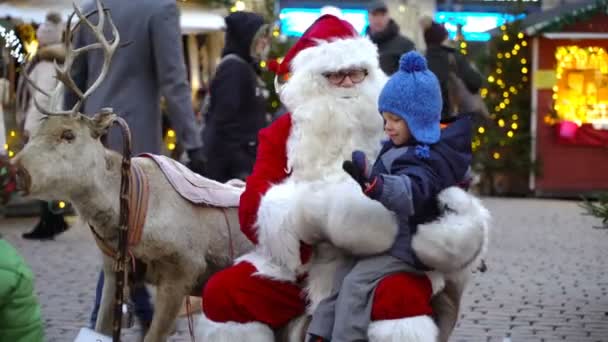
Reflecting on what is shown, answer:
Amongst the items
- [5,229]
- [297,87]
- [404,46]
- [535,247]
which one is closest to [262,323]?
[297,87]

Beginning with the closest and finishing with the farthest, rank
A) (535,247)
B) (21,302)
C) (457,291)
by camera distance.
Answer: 1. (21,302)
2. (457,291)
3. (535,247)

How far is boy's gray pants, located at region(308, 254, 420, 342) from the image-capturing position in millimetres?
4883

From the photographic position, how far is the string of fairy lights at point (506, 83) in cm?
1752

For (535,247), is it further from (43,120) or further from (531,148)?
(43,120)

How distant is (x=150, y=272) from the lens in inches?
223

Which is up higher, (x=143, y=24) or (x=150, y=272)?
(x=143, y=24)

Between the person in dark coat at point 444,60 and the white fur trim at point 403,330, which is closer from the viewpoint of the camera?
the white fur trim at point 403,330

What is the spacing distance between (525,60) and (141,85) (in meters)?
11.8

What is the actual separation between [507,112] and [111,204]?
12.6m

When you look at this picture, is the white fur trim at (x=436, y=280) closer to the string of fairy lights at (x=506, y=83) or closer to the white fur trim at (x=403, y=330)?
the white fur trim at (x=403, y=330)

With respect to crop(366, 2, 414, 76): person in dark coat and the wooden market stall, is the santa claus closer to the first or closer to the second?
crop(366, 2, 414, 76): person in dark coat

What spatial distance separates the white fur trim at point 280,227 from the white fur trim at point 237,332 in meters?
0.28

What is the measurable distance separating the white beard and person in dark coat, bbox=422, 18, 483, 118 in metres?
5.75

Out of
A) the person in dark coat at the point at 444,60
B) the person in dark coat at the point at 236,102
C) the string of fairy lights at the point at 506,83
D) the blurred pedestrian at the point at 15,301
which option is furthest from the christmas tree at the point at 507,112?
the blurred pedestrian at the point at 15,301
